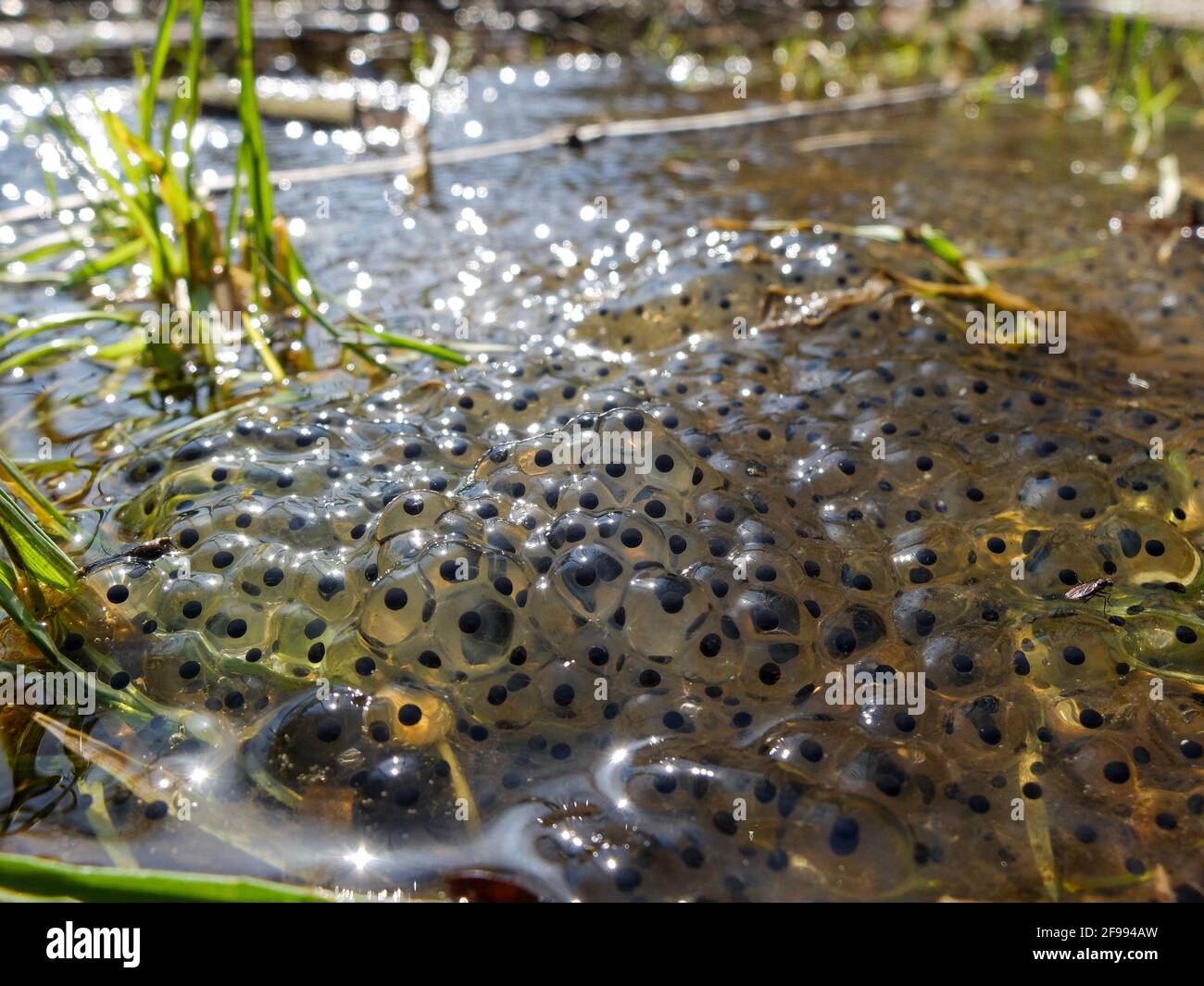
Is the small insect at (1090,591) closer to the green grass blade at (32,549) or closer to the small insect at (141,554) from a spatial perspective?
the small insect at (141,554)

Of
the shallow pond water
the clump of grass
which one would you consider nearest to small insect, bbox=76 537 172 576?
the shallow pond water

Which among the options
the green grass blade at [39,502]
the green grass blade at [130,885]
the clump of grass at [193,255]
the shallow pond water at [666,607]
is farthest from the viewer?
the clump of grass at [193,255]

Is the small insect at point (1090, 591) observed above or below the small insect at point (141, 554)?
below

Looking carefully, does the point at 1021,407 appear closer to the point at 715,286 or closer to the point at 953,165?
the point at 715,286

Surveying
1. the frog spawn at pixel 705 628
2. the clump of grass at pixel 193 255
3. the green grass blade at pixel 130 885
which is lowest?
the green grass blade at pixel 130 885

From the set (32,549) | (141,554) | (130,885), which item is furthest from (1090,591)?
(32,549)

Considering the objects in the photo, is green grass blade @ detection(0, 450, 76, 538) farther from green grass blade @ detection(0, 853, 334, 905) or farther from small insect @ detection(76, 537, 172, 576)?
green grass blade @ detection(0, 853, 334, 905)

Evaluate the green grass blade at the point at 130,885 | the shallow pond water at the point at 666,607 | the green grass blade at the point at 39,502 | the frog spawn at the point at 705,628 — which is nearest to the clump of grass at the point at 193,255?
the shallow pond water at the point at 666,607
